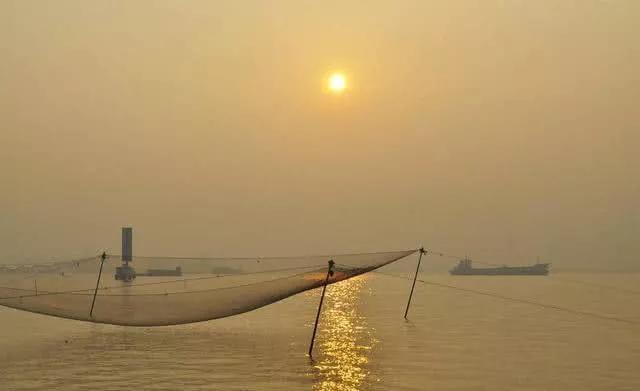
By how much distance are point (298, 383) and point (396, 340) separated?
1472 cm

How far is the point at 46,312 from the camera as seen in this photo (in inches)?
1240

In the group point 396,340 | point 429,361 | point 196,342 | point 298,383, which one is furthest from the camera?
point 396,340

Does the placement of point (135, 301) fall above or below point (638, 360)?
above

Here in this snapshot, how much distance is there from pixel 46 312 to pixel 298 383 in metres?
13.3

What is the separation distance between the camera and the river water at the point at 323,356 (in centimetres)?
2392

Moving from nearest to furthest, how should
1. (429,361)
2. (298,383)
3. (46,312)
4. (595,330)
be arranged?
(298,383)
(429,361)
(46,312)
(595,330)

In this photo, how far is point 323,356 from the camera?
30234mm

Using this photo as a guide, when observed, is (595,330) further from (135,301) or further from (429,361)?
(135,301)

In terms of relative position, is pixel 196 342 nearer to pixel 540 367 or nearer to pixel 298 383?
pixel 298 383

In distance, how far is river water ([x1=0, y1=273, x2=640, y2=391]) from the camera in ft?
78.5

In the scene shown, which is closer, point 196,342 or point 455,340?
point 196,342

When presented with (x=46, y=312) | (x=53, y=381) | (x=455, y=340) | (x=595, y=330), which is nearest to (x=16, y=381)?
(x=53, y=381)

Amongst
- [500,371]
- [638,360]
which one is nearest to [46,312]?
[500,371]

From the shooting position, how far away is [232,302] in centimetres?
2981
